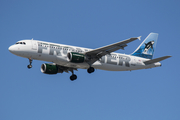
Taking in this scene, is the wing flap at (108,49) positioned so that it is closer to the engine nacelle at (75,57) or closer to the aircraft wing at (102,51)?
the aircraft wing at (102,51)

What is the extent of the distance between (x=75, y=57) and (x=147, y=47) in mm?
17586

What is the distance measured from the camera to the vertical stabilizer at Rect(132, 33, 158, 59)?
2162 inches

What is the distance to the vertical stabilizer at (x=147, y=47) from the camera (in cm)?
5491

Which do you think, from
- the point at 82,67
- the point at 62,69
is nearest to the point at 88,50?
the point at 82,67

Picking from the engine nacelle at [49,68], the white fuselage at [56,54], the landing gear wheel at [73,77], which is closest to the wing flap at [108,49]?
the white fuselage at [56,54]

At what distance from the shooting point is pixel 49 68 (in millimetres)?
48969

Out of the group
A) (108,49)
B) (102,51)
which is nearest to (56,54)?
(102,51)

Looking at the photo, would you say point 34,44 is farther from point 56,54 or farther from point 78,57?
point 78,57

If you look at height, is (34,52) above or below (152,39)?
below

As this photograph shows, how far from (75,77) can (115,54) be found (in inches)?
319

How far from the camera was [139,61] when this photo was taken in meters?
51.9

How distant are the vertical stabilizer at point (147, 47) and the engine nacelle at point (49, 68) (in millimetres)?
14847

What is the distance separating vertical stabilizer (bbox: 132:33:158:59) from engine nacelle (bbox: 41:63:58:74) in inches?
585

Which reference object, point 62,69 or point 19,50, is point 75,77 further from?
point 19,50
